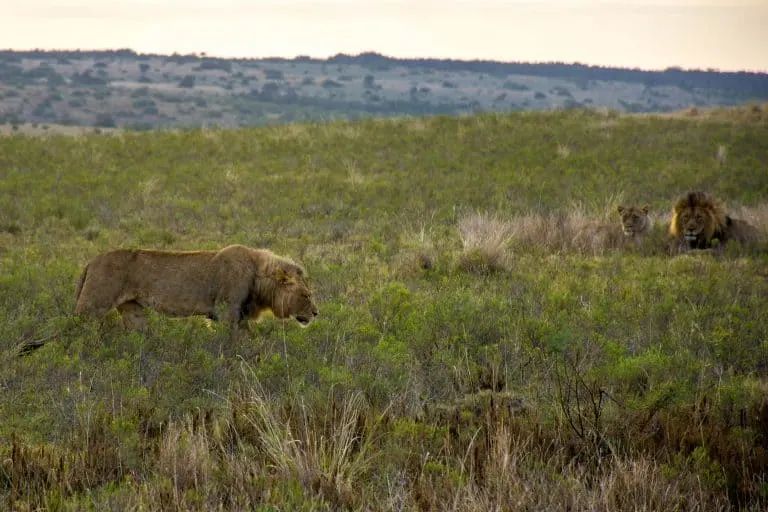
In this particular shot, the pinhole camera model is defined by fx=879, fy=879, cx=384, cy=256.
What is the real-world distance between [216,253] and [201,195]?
10940 millimetres

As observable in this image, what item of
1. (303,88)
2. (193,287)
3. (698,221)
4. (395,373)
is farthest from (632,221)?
(303,88)

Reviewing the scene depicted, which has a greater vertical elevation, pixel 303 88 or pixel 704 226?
pixel 704 226

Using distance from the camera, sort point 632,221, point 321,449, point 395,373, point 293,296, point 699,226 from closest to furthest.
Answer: point 321,449 < point 395,373 < point 293,296 < point 699,226 < point 632,221

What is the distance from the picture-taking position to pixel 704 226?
14312 mm

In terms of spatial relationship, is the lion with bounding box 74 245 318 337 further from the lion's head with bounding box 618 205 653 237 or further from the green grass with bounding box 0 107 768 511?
the lion's head with bounding box 618 205 653 237

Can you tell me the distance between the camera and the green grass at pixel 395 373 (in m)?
5.41

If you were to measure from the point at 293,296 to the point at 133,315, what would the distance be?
1646mm

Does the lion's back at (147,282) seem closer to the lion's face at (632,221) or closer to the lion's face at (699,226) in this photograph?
the lion's face at (632,221)

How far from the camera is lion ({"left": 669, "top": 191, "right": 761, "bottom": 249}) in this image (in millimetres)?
14328

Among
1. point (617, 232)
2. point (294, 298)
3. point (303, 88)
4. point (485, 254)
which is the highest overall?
point (294, 298)

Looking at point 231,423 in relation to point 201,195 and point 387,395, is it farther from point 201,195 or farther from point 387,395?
point 201,195

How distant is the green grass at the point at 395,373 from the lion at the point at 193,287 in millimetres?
224

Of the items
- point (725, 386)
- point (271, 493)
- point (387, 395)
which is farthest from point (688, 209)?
point (271, 493)

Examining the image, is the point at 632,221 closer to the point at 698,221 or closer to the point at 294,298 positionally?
the point at 698,221
